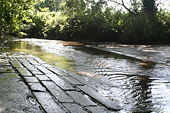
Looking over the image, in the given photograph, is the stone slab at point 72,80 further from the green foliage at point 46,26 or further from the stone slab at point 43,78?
the green foliage at point 46,26

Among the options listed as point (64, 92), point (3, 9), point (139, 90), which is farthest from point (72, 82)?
point (3, 9)

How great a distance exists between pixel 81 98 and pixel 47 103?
60cm

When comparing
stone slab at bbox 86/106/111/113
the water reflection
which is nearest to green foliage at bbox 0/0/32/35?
the water reflection

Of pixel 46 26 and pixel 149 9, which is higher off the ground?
pixel 149 9

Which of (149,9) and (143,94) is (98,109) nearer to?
(143,94)

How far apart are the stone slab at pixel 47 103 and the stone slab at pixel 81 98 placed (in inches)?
14.7

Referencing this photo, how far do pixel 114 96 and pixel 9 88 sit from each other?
1878 millimetres

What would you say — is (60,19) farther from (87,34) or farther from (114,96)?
(114,96)

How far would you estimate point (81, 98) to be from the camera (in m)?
3.45

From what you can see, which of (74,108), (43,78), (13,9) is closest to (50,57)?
(13,9)

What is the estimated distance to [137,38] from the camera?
739 inches

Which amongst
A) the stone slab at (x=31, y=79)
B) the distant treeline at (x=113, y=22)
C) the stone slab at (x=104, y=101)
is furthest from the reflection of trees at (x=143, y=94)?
the distant treeline at (x=113, y=22)

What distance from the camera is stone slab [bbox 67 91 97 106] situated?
324cm

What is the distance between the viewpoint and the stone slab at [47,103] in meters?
2.87
